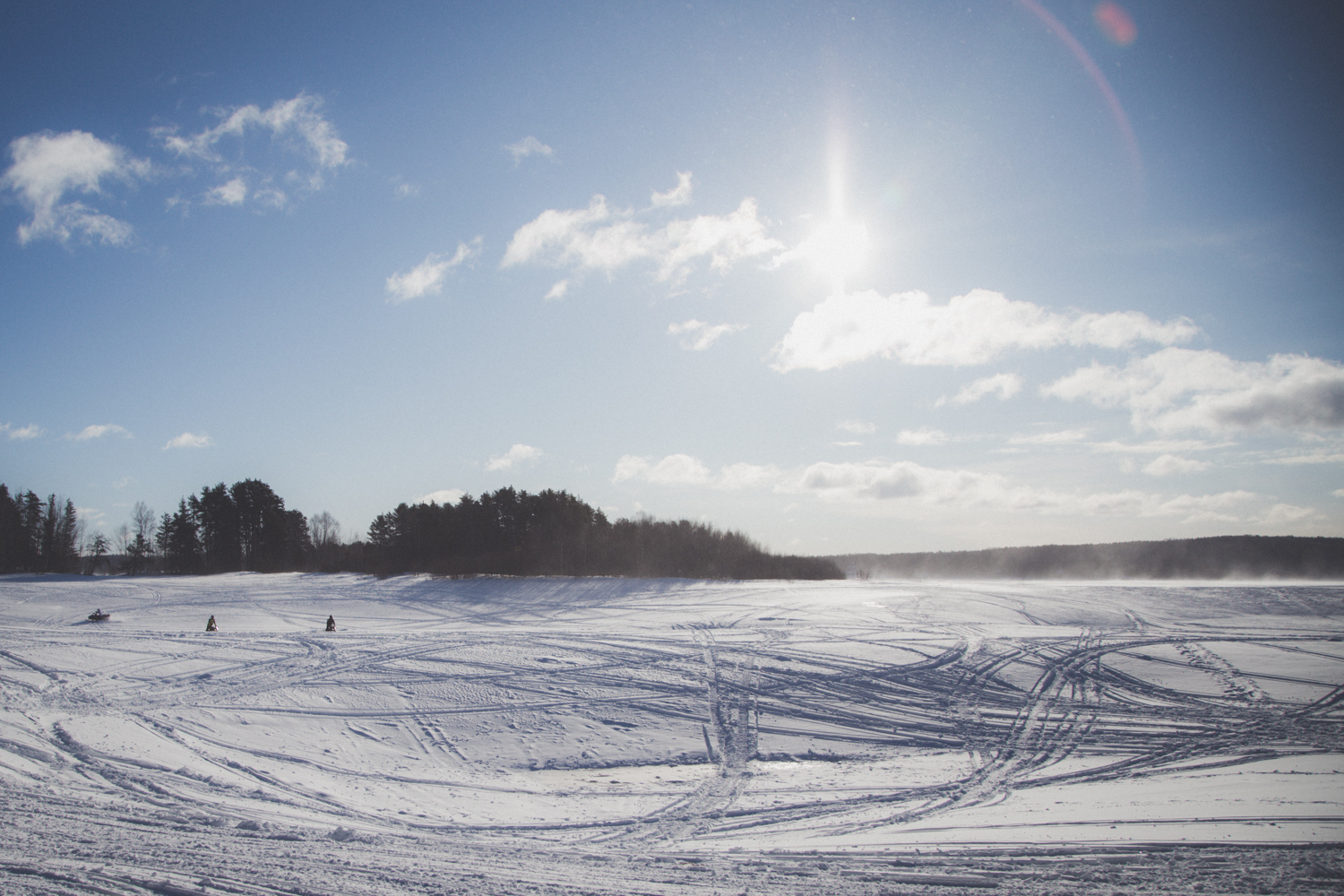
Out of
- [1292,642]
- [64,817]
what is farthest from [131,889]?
[1292,642]

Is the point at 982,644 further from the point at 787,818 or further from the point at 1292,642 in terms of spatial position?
the point at 787,818

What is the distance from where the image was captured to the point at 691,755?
1132 centimetres

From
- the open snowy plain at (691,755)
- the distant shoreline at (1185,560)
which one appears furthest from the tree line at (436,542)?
the open snowy plain at (691,755)

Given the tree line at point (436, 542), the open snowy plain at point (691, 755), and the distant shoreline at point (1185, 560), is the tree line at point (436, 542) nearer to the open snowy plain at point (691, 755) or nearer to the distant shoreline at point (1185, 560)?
the distant shoreline at point (1185, 560)

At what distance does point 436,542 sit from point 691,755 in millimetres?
53316

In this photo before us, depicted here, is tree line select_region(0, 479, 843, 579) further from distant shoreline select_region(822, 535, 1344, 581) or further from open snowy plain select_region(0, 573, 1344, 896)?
open snowy plain select_region(0, 573, 1344, 896)

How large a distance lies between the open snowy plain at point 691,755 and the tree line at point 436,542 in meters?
32.1

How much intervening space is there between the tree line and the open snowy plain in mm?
32114

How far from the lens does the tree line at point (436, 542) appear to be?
57156mm

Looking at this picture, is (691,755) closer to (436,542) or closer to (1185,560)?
(436,542)

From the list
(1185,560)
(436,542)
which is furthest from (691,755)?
(1185,560)

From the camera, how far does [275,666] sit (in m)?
17.1

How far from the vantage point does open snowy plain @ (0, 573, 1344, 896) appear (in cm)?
570

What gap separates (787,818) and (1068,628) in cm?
1849
